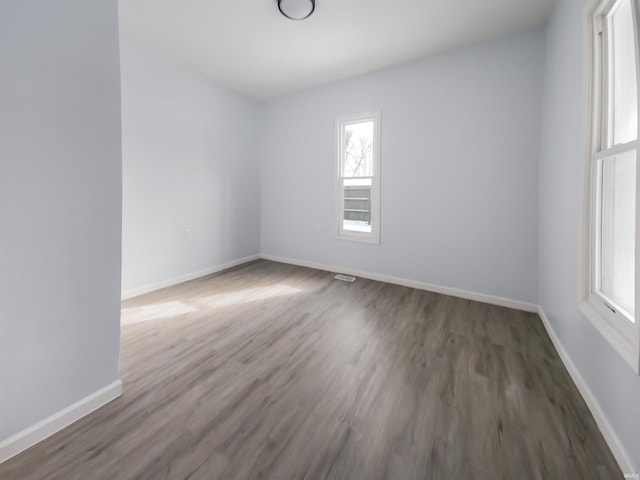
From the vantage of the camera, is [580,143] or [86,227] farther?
[580,143]

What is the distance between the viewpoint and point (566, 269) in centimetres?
194

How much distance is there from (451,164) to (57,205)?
11.3 ft

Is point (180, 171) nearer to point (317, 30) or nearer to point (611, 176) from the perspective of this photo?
point (317, 30)

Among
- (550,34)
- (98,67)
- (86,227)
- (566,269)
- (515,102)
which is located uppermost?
(550,34)

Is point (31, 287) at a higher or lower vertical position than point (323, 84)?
lower

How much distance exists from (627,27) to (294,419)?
8.85 ft

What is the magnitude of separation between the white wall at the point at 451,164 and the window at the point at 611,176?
4.21 feet

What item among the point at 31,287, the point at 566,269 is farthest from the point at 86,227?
the point at 566,269

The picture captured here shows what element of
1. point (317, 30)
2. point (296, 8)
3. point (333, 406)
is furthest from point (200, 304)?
point (317, 30)

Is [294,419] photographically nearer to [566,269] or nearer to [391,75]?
[566,269]

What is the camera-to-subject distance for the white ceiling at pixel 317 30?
2402 millimetres

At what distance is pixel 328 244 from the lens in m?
4.29

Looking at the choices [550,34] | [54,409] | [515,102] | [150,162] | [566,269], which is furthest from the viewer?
[150,162]

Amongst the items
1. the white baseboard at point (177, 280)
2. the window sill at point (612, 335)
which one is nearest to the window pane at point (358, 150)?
the white baseboard at point (177, 280)
